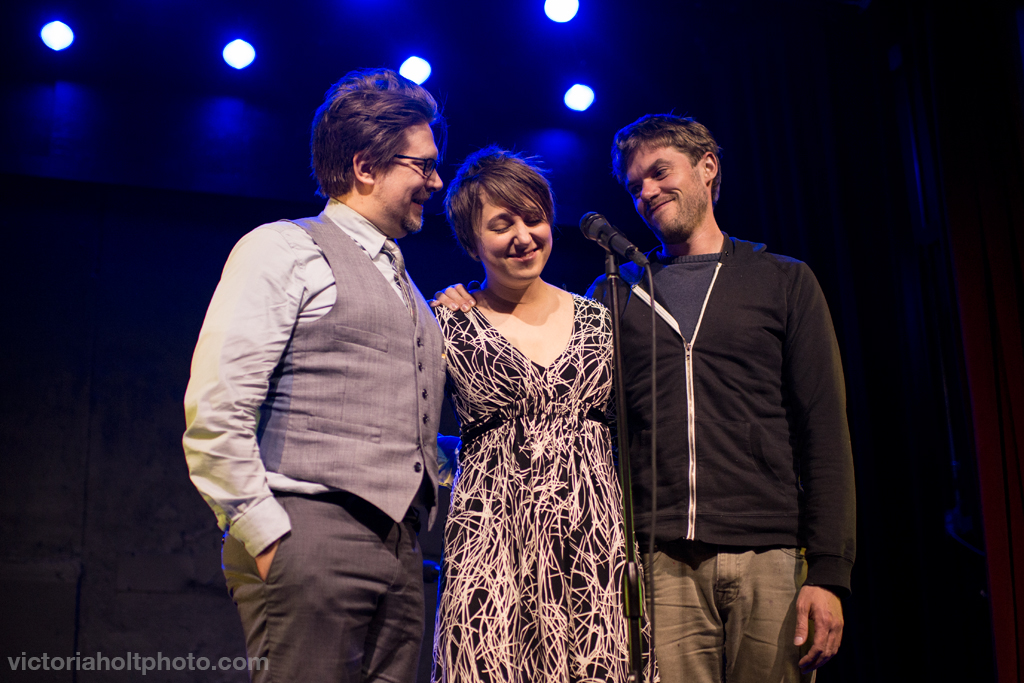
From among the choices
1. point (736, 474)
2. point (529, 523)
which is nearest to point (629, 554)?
point (529, 523)

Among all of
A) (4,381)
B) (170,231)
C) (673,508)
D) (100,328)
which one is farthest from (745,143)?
(4,381)

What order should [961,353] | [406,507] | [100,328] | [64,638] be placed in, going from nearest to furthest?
[406,507] → [961,353] → [64,638] → [100,328]

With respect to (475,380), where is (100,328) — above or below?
above

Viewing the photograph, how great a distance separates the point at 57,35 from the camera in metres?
3.04

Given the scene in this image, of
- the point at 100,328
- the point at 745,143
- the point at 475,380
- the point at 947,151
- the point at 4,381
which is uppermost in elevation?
the point at 745,143

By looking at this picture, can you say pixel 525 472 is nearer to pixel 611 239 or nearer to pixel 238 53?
pixel 611 239

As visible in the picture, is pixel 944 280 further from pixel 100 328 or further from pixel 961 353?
pixel 100 328

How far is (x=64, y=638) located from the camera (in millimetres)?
3150

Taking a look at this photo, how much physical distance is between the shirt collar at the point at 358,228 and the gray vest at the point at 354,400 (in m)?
0.07

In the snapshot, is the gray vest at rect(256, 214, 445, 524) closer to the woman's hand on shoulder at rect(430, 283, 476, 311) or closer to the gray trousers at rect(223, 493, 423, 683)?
the gray trousers at rect(223, 493, 423, 683)

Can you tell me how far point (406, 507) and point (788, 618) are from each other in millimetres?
950
